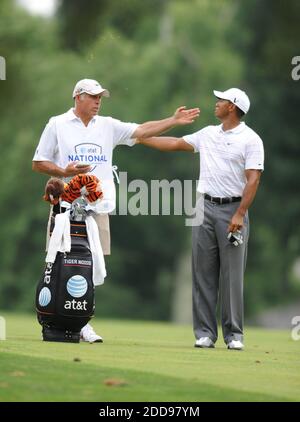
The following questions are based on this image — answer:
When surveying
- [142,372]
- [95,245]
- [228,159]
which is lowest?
[142,372]

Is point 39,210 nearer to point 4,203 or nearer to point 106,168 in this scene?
point 4,203

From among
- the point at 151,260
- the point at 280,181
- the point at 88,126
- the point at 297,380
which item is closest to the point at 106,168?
the point at 88,126

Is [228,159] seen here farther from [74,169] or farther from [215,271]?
[74,169]

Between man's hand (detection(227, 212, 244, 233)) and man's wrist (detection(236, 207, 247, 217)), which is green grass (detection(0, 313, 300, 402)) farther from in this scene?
man's wrist (detection(236, 207, 247, 217))

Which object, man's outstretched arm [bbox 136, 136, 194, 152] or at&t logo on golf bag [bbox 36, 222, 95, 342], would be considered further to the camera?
man's outstretched arm [bbox 136, 136, 194, 152]

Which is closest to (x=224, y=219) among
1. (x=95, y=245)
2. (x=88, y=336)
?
(x=95, y=245)

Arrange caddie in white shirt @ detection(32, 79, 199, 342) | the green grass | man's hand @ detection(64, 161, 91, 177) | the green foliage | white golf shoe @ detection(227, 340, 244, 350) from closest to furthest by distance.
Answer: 1. the green grass
2. man's hand @ detection(64, 161, 91, 177)
3. white golf shoe @ detection(227, 340, 244, 350)
4. caddie in white shirt @ detection(32, 79, 199, 342)
5. the green foliage

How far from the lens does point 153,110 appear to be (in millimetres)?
48688

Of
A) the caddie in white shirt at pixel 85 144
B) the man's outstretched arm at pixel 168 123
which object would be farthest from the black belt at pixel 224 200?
the caddie in white shirt at pixel 85 144

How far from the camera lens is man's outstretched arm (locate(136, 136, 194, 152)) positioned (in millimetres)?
11188

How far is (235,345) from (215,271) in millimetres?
678

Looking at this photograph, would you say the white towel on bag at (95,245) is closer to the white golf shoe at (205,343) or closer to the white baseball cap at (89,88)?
the white golf shoe at (205,343)

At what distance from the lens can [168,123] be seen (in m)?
11.2

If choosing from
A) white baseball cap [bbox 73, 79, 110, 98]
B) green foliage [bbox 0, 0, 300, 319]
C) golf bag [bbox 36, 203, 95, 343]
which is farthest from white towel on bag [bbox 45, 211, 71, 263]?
green foliage [bbox 0, 0, 300, 319]
